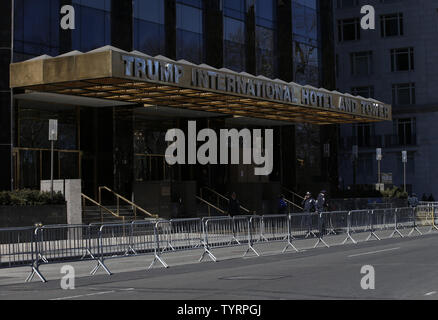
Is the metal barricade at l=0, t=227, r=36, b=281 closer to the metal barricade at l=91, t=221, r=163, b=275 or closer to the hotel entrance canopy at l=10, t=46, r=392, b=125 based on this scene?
the metal barricade at l=91, t=221, r=163, b=275

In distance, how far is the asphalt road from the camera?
12656 mm

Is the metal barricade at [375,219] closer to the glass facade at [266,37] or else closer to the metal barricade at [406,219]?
the metal barricade at [406,219]

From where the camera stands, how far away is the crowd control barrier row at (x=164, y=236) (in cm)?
1709

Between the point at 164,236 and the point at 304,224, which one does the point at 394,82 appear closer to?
the point at 304,224

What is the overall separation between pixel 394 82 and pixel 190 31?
119 feet

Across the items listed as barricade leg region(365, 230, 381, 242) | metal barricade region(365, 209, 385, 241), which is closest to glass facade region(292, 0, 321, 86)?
metal barricade region(365, 209, 385, 241)

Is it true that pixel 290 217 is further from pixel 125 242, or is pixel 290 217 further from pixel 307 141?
pixel 307 141

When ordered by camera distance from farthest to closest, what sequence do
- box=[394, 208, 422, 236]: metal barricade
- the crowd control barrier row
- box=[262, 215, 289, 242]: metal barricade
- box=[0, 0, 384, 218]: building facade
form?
box=[394, 208, 422, 236]: metal barricade < box=[0, 0, 384, 218]: building facade < box=[262, 215, 289, 242]: metal barricade < the crowd control barrier row

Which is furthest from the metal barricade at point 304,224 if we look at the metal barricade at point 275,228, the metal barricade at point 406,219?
the metal barricade at point 406,219

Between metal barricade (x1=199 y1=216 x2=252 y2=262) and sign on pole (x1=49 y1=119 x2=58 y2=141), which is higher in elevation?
sign on pole (x1=49 y1=119 x2=58 y2=141)

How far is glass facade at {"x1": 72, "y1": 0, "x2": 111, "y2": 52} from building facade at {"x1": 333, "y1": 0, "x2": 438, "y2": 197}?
41022 millimetres

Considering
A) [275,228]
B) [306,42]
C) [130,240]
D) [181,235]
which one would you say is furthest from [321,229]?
[306,42]

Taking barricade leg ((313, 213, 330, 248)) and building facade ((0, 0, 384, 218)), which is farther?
building facade ((0, 0, 384, 218))

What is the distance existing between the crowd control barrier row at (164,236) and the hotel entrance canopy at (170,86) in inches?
268
